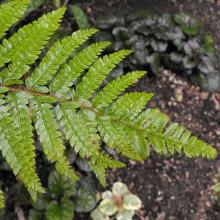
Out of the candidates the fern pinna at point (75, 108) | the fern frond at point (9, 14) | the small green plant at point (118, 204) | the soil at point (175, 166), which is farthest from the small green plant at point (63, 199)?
the fern frond at point (9, 14)

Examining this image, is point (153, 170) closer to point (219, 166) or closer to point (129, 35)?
point (219, 166)

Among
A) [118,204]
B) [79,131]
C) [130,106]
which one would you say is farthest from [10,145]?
[118,204]

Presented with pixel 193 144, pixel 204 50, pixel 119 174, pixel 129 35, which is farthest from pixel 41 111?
pixel 204 50

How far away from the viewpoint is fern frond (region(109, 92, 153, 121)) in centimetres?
199

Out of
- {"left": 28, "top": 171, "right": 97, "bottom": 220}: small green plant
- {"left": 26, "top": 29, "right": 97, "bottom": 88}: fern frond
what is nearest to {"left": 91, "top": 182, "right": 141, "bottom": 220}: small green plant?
{"left": 28, "top": 171, "right": 97, "bottom": 220}: small green plant

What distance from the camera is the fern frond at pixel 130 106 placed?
1.99 meters

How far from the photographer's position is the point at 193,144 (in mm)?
1948

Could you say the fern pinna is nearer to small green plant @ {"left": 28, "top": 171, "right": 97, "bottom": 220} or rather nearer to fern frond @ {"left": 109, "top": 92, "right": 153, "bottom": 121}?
fern frond @ {"left": 109, "top": 92, "right": 153, "bottom": 121}

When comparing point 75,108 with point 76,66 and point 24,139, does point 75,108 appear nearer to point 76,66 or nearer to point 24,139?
point 76,66

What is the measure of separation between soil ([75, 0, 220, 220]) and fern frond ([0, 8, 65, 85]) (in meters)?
2.36

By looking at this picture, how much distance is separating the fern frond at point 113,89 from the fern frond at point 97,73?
0.05 metres

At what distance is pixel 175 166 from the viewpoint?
14.4 feet

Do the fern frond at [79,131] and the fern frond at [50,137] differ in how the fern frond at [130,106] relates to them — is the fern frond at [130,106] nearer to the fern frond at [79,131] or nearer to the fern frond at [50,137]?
the fern frond at [79,131]

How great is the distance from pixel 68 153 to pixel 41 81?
6.32 feet
